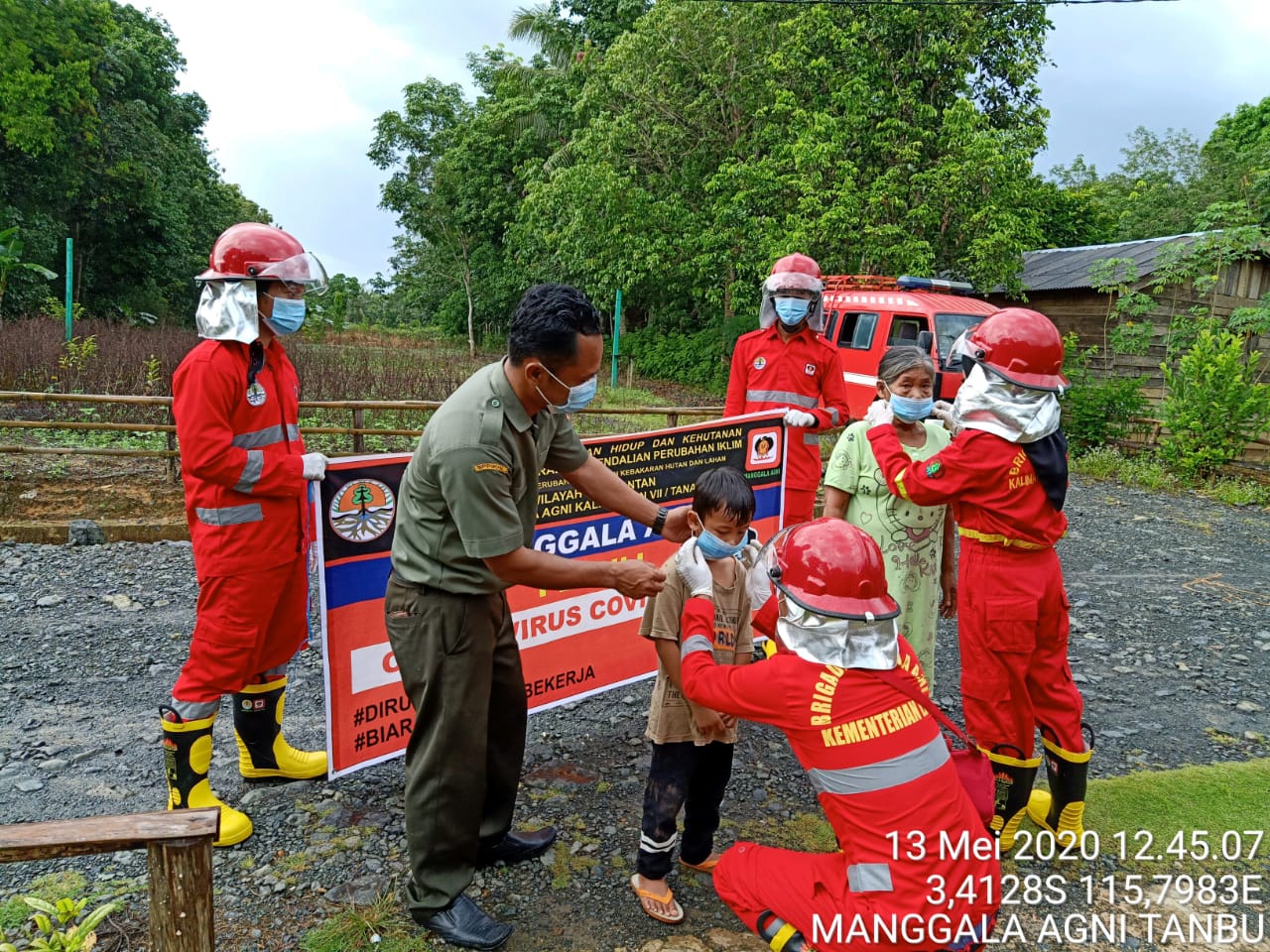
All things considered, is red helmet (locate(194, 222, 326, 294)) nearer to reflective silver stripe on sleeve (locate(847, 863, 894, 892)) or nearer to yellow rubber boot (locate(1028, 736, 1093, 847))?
reflective silver stripe on sleeve (locate(847, 863, 894, 892))

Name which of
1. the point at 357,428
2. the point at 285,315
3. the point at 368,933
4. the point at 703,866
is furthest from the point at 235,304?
the point at 357,428

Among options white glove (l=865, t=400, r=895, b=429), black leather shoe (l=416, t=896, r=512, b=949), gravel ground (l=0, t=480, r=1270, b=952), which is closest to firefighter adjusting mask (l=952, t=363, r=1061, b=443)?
white glove (l=865, t=400, r=895, b=429)

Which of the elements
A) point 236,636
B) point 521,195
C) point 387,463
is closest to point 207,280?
point 387,463

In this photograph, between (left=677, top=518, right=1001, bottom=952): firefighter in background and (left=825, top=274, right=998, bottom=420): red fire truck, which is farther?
(left=825, top=274, right=998, bottom=420): red fire truck

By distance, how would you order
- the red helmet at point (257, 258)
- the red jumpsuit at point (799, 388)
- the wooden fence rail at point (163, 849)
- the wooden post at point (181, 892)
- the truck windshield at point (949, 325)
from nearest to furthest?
the wooden fence rail at point (163, 849)
the wooden post at point (181, 892)
the red helmet at point (257, 258)
the red jumpsuit at point (799, 388)
the truck windshield at point (949, 325)

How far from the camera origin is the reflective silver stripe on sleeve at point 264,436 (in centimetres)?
308

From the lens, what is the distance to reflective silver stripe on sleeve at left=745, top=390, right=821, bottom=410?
4812 mm

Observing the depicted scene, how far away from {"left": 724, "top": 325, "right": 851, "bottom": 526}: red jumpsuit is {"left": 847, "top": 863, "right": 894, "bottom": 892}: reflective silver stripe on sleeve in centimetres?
282

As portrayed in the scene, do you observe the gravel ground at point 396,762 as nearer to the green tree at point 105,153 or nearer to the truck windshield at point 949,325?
the truck windshield at point 949,325

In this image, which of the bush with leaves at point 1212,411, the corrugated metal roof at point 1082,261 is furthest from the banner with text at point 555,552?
the corrugated metal roof at point 1082,261

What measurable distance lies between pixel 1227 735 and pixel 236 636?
4.82 metres

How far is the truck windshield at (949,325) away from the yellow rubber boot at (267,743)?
10376 mm

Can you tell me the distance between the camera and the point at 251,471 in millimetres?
3000

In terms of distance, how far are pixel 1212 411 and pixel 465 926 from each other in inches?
468
